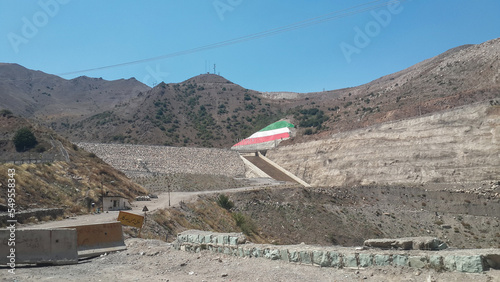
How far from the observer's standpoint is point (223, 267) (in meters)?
8.20

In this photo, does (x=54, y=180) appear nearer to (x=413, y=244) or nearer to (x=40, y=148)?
(x=40, y=148)

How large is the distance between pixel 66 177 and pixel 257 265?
21.7 m

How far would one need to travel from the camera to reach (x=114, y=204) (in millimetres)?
23891

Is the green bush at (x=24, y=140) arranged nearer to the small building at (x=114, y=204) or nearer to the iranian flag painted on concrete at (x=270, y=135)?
the small building at (x=114, y=204)

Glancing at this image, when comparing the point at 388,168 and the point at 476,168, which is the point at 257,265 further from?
Answer: the point at 388,168

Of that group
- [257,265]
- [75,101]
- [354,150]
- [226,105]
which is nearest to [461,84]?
[354,150]

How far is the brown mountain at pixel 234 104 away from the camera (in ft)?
200

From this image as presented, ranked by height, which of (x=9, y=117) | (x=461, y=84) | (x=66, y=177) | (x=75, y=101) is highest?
(x=75, y=101)

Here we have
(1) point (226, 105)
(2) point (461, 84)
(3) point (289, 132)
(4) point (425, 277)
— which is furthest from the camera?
(1) point (226, 105)

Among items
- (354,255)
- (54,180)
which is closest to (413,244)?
(354,255)

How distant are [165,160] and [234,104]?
2918 inches

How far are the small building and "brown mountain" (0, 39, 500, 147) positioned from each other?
4170 centimetres

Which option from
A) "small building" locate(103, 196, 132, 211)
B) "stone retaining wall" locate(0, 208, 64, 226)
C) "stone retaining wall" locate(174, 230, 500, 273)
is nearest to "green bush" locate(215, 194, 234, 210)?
"small building" locate(103, 196, 132, 211)

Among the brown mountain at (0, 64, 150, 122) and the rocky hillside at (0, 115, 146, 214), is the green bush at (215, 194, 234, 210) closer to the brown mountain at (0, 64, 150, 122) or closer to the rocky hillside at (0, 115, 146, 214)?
the rocky hillside at (0, 115, 146, 214)
